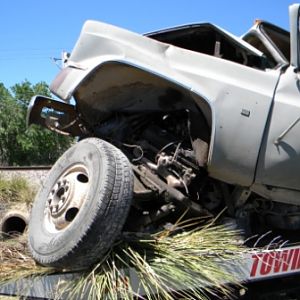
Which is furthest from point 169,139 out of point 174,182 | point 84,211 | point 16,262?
point 16,262

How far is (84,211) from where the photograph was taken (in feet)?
11.4

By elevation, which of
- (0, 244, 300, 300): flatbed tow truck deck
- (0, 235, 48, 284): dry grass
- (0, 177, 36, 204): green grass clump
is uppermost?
(0, 235, 48, 284): dry grass

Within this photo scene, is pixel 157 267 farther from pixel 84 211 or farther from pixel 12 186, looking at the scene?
pixel 12 186

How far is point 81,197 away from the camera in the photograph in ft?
12.0

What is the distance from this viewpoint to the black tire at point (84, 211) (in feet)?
11.2

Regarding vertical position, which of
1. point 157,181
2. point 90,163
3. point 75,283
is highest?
point 90,163

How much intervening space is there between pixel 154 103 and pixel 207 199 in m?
0.88

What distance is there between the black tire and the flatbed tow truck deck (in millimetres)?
141

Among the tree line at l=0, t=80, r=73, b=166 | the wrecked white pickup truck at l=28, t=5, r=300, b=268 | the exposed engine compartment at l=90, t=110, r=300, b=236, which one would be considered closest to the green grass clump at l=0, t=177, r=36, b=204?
the exposed engine compartment at l=90, t=110, r=300, b=236

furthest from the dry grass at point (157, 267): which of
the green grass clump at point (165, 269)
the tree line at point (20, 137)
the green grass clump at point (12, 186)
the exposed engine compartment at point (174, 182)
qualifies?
the tree line at point (20, 137)

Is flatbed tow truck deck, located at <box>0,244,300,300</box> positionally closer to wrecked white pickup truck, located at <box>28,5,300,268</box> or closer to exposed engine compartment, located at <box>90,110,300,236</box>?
wrecked white pickup truck, located at <box>28,5,300,268</box>

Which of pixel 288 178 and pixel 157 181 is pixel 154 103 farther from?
pixel 288 178

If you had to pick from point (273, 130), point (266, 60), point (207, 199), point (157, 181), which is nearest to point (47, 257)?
point (157, 181)

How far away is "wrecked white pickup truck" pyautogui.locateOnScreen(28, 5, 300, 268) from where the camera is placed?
12.0ft
